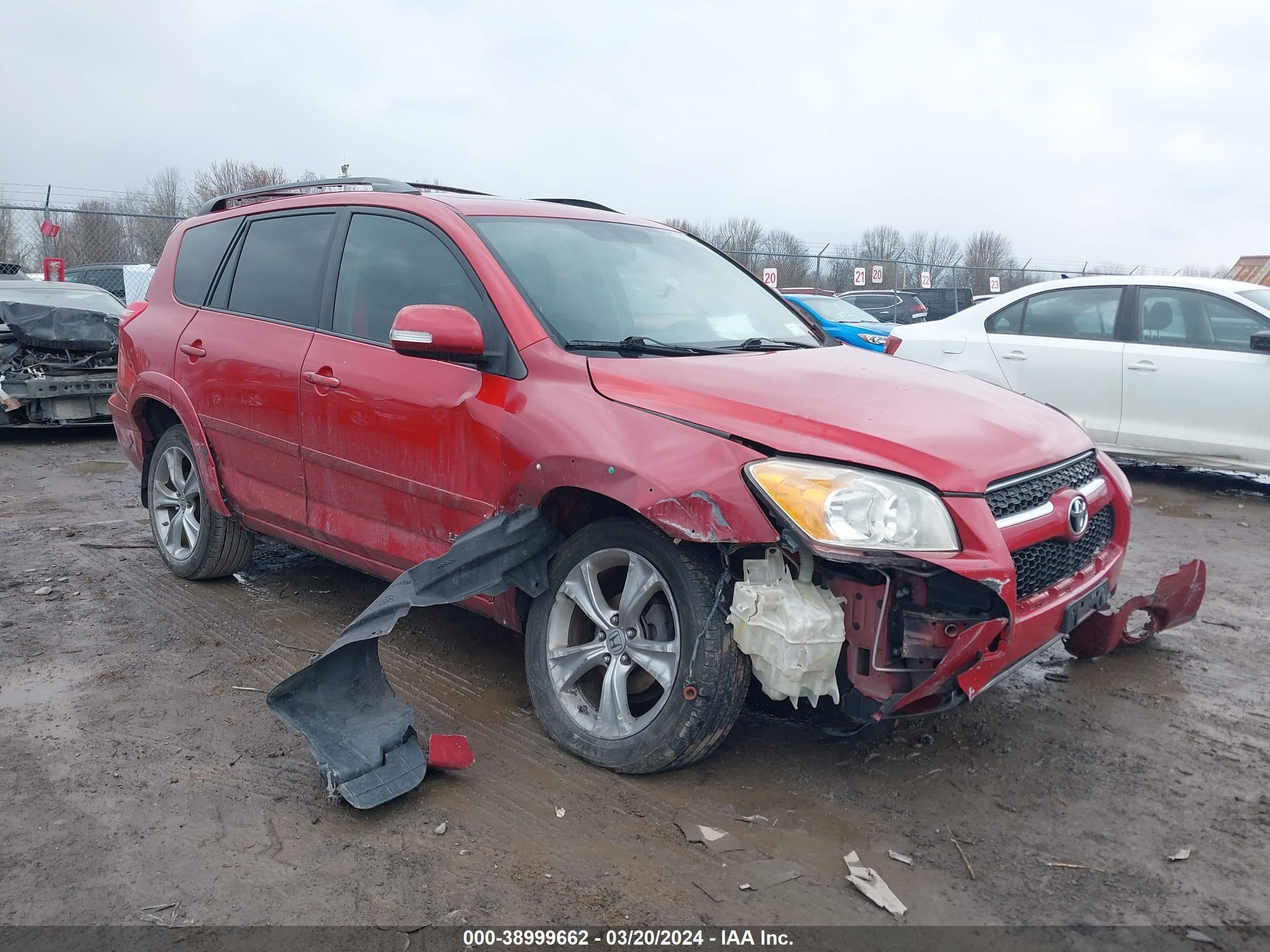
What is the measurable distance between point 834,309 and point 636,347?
12247 mm

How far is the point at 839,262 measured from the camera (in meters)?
25.9

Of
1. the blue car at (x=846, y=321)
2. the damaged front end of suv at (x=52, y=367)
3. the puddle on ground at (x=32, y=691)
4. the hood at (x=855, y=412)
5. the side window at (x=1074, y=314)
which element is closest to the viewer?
the hood at (x=855, y=412)

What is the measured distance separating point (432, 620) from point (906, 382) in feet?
7.98

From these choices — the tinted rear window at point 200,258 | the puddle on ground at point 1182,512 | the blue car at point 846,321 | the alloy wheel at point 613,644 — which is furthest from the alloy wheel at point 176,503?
the blue car at point 846,321

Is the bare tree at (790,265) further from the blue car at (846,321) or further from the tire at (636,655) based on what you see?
the tire at (636,655)

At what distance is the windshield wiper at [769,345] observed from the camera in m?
3.71

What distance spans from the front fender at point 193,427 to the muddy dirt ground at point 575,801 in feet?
1.93

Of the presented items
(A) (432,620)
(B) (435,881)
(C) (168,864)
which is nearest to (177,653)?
(A) (432,620)

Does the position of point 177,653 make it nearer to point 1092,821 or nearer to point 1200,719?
point 1092,821

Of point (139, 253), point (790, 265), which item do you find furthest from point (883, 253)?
point (139, 253)

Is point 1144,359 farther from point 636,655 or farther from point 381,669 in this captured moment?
point 381,669

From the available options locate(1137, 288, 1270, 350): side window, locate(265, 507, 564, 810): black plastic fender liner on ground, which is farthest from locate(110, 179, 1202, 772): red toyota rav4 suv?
locate(1137, 288, 1270, 350): side window

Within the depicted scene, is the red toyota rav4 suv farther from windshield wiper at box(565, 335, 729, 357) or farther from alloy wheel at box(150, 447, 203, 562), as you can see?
alloy wheel at box(150, 447, 203, 562)

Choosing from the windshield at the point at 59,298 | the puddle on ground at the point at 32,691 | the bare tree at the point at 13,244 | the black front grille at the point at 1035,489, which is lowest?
the puddle on ground at the point at 32,691
